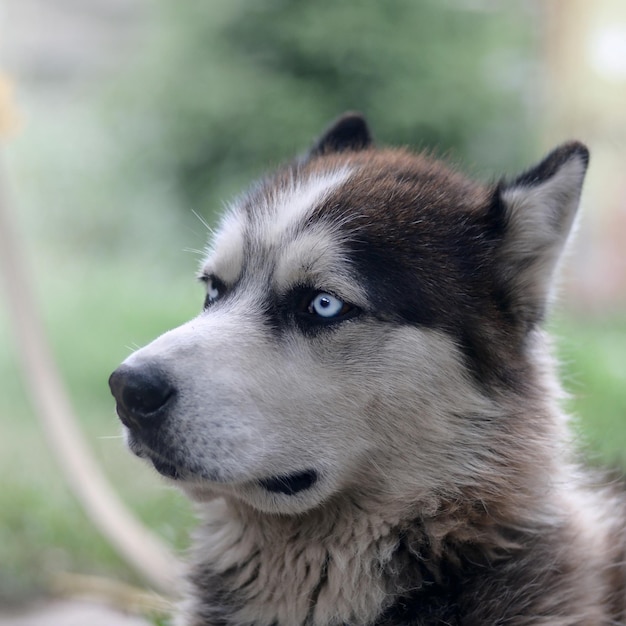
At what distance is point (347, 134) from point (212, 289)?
1.12m

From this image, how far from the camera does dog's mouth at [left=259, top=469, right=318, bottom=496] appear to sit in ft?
9.39

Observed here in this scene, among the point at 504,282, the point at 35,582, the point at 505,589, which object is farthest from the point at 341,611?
the point at 35,582

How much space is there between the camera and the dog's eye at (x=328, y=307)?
2969 mm

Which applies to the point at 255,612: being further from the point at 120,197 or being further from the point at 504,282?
the point at 120,197

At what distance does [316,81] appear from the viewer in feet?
40.2

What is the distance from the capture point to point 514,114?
13.3 metres

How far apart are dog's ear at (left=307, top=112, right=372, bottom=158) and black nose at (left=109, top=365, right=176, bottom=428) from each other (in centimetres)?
173

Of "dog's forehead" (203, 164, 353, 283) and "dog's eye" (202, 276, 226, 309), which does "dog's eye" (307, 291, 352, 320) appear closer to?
"dog's forehead" (203, 164, 353, 283)

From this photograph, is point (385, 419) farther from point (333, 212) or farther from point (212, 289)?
point (212, 289)

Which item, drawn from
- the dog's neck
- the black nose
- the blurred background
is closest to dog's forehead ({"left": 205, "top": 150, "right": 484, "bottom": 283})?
the black nose

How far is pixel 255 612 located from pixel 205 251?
4.89ft

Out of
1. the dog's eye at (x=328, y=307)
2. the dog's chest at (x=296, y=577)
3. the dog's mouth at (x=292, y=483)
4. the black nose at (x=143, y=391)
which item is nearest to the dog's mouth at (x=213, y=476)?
the dog's mouth at (x=292, y=483)

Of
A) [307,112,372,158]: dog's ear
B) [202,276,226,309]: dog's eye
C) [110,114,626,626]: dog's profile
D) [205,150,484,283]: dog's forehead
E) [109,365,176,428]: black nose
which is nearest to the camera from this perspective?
[109,365,176,428]: black nose

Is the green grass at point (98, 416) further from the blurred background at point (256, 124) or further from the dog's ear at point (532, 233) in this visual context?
the dog's ear at point (532, 233)
